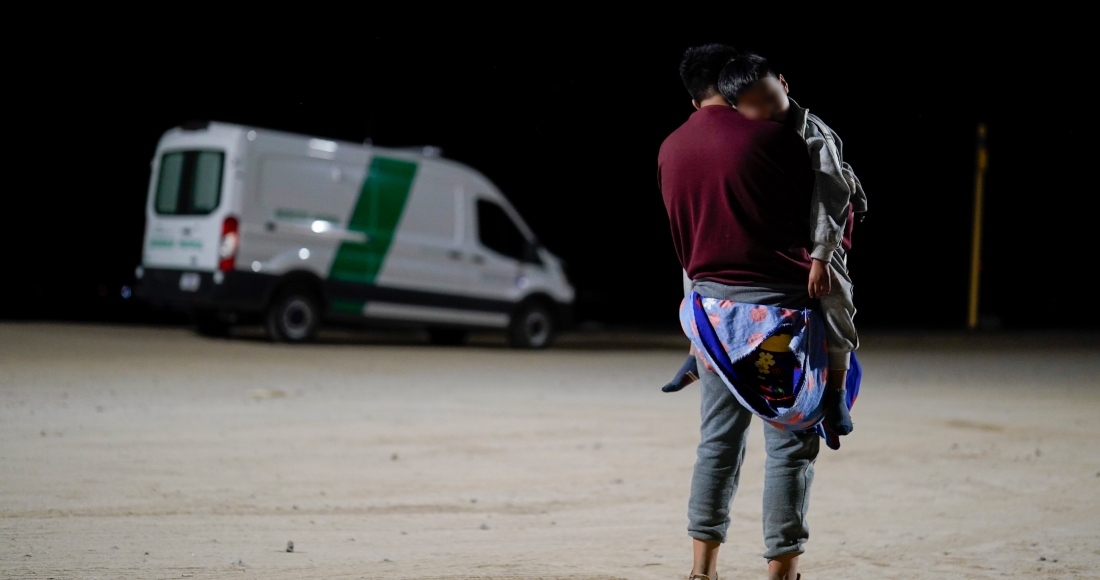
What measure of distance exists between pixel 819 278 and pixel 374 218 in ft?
43.9

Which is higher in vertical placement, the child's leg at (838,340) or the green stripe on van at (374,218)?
the green stripe on van at (374,218)

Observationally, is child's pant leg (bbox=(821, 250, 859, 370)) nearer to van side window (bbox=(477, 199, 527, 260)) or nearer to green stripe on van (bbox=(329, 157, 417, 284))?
green stripe on van (bbox=(329, 157, 417, 284))

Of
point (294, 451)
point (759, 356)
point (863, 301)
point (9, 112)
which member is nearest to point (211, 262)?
point (294, 451)

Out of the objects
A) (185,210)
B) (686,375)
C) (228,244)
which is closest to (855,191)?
(686,375)

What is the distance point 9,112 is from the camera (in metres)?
39.9

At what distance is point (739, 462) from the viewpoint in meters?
4.61

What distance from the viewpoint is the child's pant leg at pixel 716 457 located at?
4566 mm

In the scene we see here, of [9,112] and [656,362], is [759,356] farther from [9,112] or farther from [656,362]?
[9,112]

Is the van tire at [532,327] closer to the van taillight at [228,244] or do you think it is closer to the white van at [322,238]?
the white van at [322,238]

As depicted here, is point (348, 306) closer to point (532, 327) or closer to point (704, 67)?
point (532, 327)

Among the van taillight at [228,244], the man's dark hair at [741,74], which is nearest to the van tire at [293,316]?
the van taillight at [228,244]

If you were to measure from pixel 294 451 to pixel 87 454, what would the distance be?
110 centimetres

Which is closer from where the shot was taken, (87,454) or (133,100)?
(87,454)

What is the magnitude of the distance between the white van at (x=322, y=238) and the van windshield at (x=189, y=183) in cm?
2
